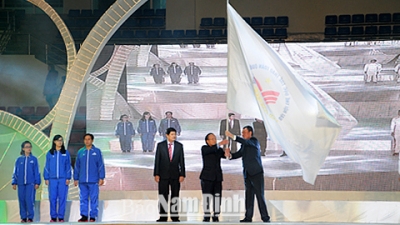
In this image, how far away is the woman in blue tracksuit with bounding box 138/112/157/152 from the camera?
529 inches

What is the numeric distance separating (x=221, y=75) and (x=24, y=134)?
4.07m

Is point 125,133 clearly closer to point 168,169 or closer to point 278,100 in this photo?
point 168,169

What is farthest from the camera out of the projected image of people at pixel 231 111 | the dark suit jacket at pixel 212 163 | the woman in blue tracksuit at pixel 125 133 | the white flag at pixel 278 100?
the woman in blue tracksuit at pixel 125 133

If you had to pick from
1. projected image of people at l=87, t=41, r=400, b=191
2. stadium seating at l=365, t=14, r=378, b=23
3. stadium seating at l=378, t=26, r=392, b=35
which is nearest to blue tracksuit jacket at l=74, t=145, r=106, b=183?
projected image of people at l=87, t=41, r=400, b=191

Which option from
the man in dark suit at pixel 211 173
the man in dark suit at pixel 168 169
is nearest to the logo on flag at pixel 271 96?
the man in dark suit at pixel 211 173

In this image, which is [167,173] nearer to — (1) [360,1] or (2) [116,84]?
(2) [116,84]

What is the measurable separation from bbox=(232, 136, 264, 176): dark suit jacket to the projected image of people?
3.91m

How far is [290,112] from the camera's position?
341 inches

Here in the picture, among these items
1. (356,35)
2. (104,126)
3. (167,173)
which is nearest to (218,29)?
(356,35)

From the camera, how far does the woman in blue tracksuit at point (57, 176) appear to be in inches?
373

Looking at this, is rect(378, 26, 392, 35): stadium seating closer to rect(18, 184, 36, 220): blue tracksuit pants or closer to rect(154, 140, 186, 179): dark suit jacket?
rect(154, 140, 186, 179): dark suit jacket

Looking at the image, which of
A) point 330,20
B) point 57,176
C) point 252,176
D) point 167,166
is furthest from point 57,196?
point 330,20

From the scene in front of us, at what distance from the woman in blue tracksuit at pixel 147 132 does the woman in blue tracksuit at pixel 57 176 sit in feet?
13.0

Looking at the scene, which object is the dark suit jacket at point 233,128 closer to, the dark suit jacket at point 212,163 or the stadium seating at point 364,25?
the stadium seating at point 364,25
